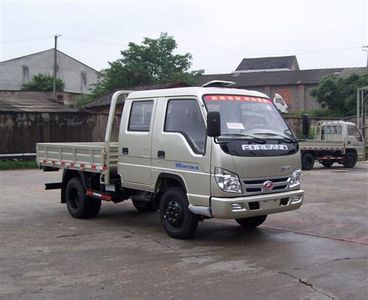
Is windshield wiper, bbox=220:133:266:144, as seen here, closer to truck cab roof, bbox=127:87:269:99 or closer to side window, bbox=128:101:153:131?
truck cab roof, bbox=127:87:269:99

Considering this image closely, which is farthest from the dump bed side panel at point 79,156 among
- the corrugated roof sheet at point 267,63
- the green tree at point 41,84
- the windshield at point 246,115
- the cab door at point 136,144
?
the corrugated roof sheet at point 267,63

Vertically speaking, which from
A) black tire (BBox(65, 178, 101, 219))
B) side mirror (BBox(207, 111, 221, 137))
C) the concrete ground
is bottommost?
the concrete ground

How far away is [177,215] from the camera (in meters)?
7.70

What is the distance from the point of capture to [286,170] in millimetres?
7594

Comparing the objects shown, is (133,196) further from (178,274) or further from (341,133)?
(341,133)

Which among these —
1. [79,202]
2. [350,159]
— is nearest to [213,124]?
[79,202]

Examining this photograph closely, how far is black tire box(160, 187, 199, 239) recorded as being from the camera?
7523 mm

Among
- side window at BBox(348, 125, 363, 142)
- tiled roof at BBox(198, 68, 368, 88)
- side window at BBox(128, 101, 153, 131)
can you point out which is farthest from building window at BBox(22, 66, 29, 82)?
side window at BBox(128, 101, 153, 131)

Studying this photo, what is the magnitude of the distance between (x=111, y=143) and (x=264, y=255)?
3429 mm

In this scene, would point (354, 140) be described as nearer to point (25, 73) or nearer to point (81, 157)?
point (81, 157)

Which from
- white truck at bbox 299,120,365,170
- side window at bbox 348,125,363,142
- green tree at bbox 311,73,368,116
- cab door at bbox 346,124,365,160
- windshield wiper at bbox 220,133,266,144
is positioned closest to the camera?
windshield wiper at bbox 220,133,266,144

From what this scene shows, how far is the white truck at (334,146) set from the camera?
2206cm

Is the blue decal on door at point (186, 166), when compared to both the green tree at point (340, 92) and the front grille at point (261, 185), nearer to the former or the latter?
the front grille at point (261, 185)

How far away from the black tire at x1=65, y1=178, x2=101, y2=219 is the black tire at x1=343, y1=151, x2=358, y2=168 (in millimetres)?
16223
